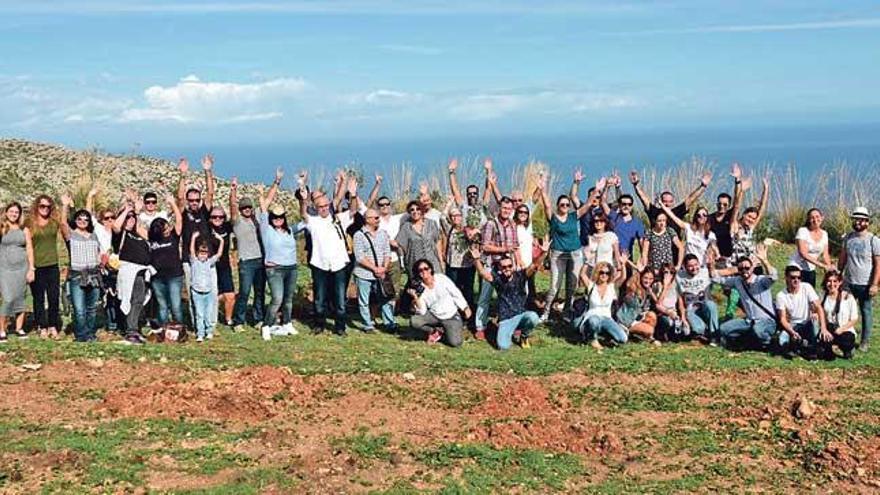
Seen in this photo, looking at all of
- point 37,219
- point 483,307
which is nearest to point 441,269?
point 483,307

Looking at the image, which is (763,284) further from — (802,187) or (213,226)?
(802,187)

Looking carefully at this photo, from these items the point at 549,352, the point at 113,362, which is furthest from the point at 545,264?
the point at 113,362

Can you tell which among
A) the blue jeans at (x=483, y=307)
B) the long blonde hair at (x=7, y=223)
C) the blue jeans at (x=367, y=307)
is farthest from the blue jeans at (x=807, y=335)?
the long blonde hair at (x=7, y=223)

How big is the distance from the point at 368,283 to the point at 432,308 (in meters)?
1.04

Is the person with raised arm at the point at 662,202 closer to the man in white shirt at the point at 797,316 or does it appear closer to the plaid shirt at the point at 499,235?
the man in white shirt at the point at 797,316

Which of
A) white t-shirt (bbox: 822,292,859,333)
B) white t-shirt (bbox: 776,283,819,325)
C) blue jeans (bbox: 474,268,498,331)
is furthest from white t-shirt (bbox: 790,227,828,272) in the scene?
blue jeans (bbox: 474,268,498,331)

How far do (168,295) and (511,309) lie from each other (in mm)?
4410

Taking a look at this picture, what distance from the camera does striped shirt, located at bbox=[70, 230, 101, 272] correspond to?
37.1 feet

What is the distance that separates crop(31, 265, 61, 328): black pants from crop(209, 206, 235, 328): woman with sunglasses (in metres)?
1.94

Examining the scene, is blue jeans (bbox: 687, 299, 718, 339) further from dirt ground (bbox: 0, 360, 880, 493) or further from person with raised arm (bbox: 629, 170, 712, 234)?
dirt ground (bbox: 0, 360, 880, 493)

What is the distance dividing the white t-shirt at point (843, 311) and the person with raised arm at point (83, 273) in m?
9.03

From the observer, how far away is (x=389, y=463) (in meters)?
7.78

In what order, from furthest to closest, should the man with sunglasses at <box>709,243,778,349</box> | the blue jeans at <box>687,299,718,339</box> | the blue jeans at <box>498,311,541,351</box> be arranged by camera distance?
the blue jeans at <box>687,299,718,339</box>
the blue jeans at <box>498,311,541,351</box>
the man with sunglasses at <box>709,243,778,349</box>

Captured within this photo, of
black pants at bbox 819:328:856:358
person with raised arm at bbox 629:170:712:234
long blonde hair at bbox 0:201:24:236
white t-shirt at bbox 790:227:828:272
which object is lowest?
black pants at bbox 819:328:856:358
